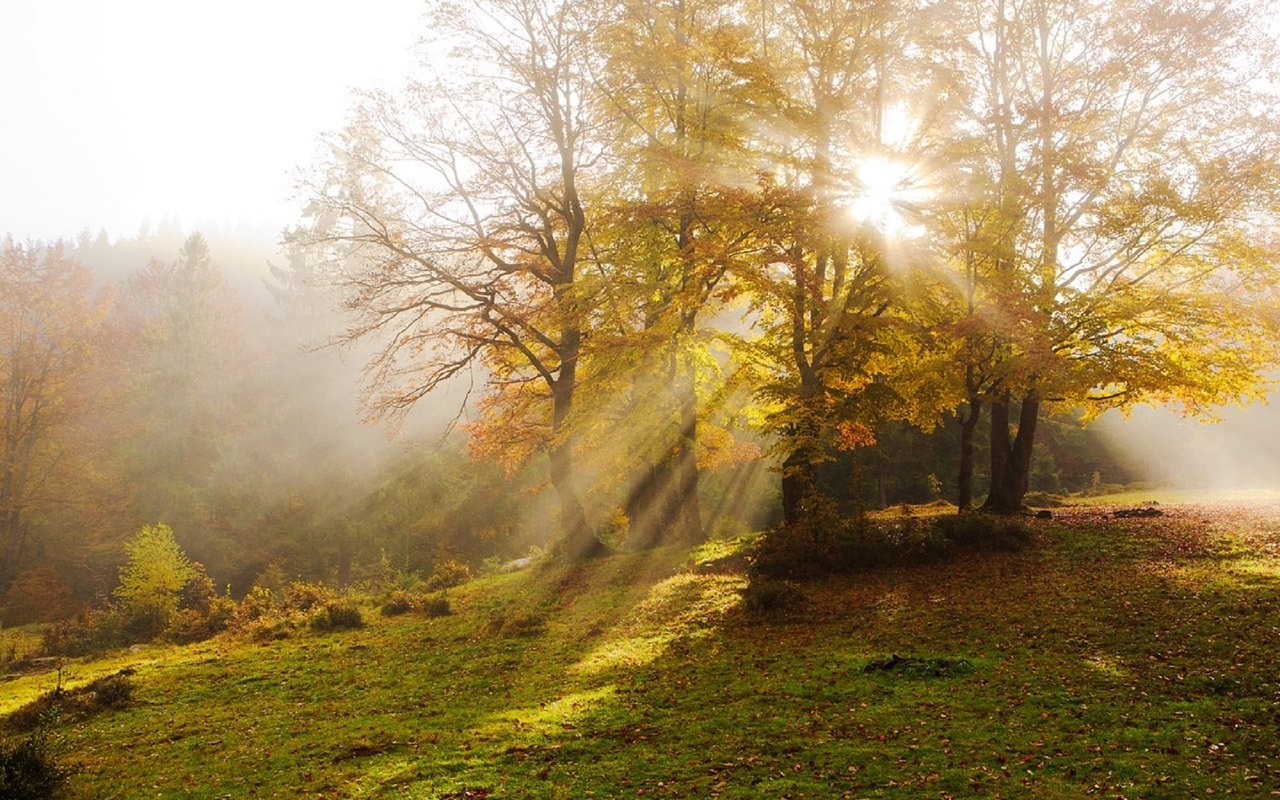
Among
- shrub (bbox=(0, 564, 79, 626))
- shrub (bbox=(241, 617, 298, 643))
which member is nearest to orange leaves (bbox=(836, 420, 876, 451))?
shrub (bbox=(241, 617, 298, 643))

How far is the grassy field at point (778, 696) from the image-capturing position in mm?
6988

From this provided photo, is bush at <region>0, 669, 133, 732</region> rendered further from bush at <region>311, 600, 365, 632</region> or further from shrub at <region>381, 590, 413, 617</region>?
shrub at <region>381, 590, 413, 617</region>

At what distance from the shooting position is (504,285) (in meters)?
21.2

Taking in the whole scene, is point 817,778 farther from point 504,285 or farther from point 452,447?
point 452,447

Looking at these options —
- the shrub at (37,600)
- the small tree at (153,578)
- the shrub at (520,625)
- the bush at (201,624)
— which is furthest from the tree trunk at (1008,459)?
the shrub at (37,600)

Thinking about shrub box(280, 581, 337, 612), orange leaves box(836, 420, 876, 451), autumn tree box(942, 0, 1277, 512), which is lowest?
shrub box(280, 581, 337, 612)

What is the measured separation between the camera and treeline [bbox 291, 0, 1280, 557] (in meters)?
17.0

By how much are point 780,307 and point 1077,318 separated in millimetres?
7065

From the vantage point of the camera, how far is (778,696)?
939cm

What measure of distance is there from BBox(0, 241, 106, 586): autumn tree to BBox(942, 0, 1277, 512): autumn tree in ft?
144

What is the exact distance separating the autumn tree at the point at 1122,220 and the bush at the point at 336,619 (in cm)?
1642

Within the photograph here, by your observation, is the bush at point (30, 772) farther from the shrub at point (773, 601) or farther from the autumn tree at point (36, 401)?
the autumn tree at point (36, 401)

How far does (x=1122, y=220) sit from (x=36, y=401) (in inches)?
1889

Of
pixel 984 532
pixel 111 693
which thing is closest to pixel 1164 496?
pixel 984 532
